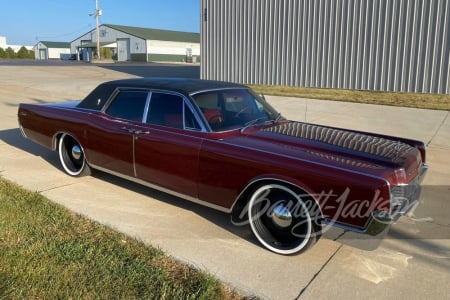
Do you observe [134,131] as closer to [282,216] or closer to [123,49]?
[282,216]

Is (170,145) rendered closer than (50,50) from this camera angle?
Yes

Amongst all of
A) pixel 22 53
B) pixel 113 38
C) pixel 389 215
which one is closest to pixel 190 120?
pixel 389 215

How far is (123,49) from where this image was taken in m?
65.1

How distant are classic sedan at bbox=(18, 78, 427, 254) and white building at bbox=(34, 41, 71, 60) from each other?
272 feet

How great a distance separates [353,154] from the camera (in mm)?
3584

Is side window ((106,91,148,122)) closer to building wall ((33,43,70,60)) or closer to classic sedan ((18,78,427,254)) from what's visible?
classic sedan ((18,78,427,254))

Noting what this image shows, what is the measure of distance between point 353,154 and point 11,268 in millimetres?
2900

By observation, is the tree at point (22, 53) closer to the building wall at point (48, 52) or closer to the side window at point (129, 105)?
the building wall at point (48, 52)

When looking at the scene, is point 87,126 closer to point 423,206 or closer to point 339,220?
point 339,220

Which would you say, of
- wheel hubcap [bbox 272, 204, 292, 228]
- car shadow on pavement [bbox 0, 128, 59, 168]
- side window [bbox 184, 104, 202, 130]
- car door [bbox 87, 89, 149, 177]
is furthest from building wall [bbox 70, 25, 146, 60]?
wheel hubcap [bbox 272, 204, 292, 228]

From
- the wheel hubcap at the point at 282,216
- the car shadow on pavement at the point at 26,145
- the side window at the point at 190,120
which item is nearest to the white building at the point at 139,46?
the car shadow on pavement at the point at 26,145

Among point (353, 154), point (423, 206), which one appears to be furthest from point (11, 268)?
point (423, 206)

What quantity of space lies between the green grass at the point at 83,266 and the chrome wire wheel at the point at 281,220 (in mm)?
751

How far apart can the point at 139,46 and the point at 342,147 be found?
61.6 m
